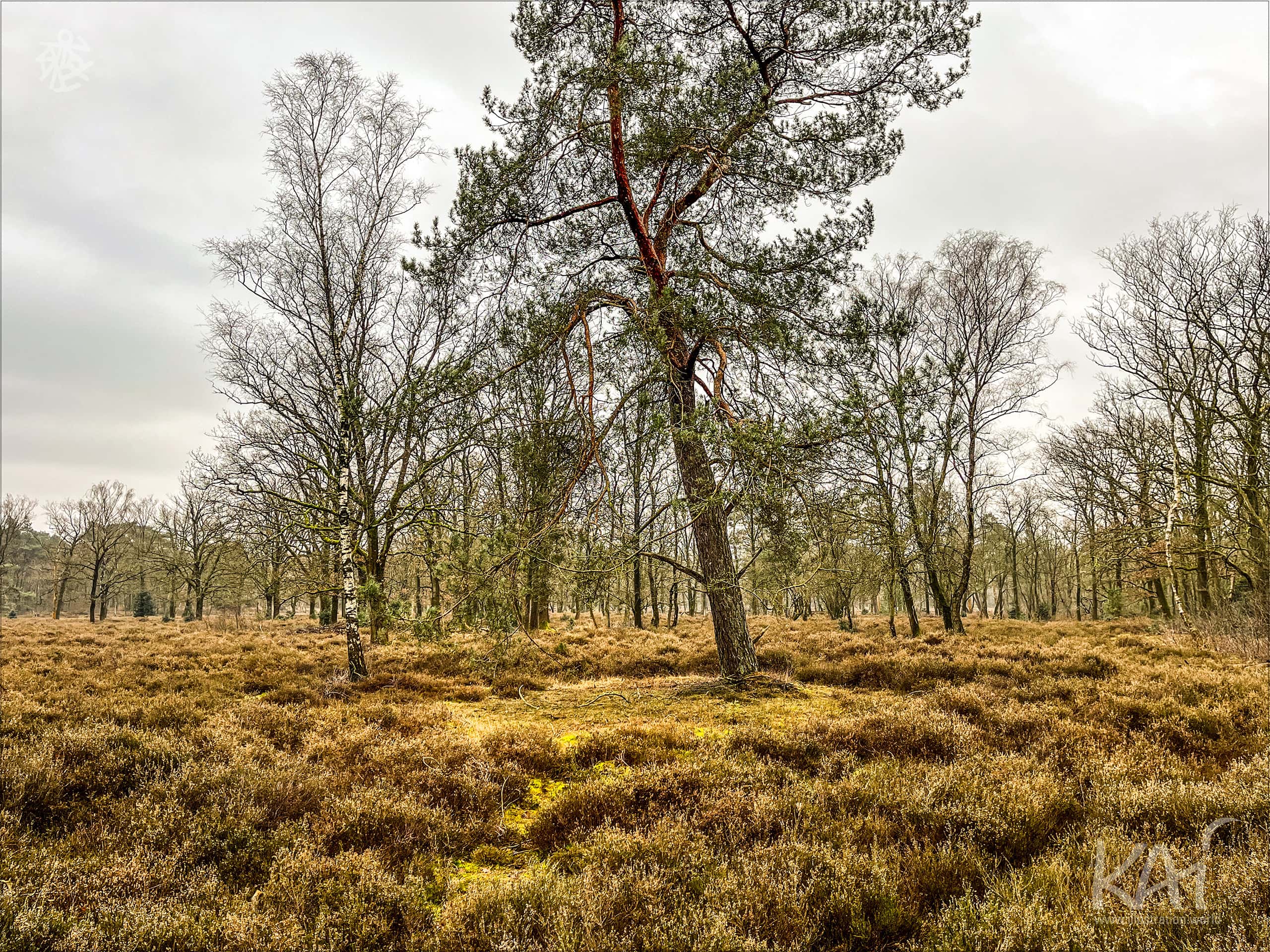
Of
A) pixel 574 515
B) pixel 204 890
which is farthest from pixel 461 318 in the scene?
pixel 204 890

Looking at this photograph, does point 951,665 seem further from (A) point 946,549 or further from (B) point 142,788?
(B) point 142,788

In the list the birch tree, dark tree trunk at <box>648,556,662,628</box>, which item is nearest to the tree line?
the birch tree

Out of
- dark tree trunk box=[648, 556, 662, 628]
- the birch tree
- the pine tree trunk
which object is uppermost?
the birch tree

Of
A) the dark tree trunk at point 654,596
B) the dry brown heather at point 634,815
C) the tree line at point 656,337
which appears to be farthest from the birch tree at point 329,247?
the dark tree trunk at point 654,596

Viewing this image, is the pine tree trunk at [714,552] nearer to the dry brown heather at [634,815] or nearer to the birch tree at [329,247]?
the dry brown heather at [634,815]

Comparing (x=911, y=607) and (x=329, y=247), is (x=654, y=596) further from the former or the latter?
(x=329, y=247)

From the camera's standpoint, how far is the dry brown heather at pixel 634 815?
274cm

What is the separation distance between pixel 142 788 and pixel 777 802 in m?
5.39

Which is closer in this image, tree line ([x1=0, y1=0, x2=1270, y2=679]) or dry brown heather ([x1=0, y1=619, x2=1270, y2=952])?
dry brown heather ([x1=0, y1=619, x2=1270, y2=952])

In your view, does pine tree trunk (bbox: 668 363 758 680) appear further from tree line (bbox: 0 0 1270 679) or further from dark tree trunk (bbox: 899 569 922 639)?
dark tree trunk (bbox: 899 569 922 639)

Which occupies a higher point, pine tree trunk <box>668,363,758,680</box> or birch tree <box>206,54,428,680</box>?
birch tree <box>206,54,428,680</box>

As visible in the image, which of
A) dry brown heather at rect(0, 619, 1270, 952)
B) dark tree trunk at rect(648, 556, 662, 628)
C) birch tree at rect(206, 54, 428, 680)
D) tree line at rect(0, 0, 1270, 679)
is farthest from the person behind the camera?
dark tree trunk at rect(648, 556, 662, 628)

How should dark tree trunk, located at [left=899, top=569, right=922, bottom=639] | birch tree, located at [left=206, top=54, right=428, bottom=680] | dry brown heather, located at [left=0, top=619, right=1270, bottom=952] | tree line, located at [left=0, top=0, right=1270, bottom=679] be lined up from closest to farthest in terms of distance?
1. dry brown heather, located at [left=0, top=619, right=1270, bottom=952]
2. tree line, located at [left=0, top=0, right=1270, bottom=679]
3. birch tree, located at [left=206, top=54, right=428, bottom=680]
4. dark tree trunk, located at [left=899, top=569, right=922, bottom=639]

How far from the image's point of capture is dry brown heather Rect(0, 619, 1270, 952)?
2736 millimetres
